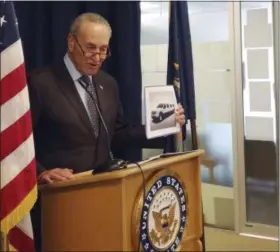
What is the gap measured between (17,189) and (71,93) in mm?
539

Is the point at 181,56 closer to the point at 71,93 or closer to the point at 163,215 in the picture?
the point at 71,93

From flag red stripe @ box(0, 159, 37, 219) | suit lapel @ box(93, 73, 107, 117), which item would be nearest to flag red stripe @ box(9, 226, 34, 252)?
flag red stripe @ box(0, 159, 37, 219)

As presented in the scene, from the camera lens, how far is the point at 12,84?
5.23 ft

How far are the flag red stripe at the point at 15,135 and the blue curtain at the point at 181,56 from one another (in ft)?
3.83

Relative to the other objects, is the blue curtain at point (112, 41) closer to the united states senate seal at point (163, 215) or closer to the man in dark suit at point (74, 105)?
the man in dark suit at point (74, 105)

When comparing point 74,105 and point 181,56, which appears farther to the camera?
point 181,56

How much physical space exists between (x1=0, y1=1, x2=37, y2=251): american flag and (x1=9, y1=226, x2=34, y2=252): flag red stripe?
0.22 feet

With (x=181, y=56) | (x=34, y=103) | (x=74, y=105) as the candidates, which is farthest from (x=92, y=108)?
(x=181, y=56)

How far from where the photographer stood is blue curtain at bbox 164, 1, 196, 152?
104 inches

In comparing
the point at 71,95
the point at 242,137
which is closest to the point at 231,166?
the point at 242,137

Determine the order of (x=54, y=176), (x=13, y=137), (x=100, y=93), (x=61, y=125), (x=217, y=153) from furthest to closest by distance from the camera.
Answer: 1. (x=217, y=153)
2. (x=100, y=93)
3. (x=61, y=125)
4. (x=54, y=176)
5. (x=13, y=137)

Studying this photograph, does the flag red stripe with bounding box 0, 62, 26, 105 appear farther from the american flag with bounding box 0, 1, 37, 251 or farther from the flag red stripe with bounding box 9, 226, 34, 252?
the flag red stripe with bounding box 9, 226, 34, 252

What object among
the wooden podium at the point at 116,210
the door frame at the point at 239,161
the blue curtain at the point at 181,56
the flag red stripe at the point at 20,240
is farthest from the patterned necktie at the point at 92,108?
the door frame at the point at 239,161

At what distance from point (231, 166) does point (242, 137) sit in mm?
229
